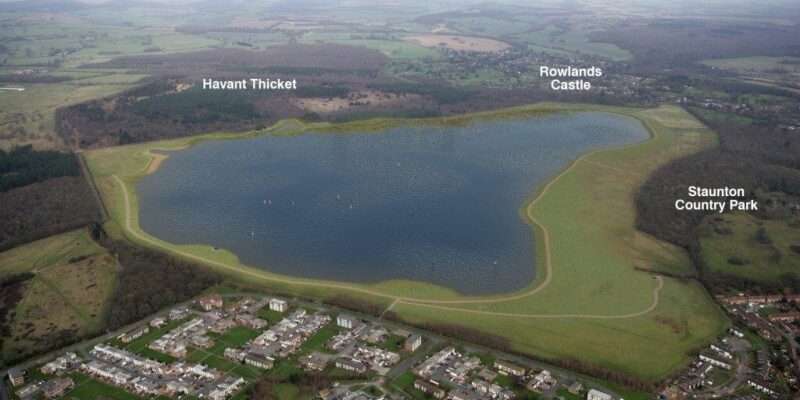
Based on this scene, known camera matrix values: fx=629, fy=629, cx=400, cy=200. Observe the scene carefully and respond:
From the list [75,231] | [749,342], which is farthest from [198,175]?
[749,342]

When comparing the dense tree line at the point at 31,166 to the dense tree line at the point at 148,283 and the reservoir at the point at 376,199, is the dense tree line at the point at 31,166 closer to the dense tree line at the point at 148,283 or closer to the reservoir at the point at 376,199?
the reservoir at the point at 376,199

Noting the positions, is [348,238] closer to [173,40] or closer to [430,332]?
[430,332]

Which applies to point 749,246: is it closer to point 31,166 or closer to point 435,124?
point 435,124

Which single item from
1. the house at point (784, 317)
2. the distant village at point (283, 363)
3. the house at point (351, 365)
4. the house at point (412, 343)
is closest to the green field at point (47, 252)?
the distant village at point (283, 363)

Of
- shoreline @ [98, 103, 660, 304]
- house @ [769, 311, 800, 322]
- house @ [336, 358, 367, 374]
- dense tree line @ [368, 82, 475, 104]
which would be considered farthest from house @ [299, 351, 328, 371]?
dense tree line @ [368, 82, 475, 104]

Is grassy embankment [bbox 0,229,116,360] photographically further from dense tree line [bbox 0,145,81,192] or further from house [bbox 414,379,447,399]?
house [bbox 414,379,447,399]

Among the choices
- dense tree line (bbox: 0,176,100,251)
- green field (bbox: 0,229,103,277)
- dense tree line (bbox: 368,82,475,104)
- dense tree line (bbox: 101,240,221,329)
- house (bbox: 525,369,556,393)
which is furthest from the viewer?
dense tree line (bbox: 368,82,475,104)
